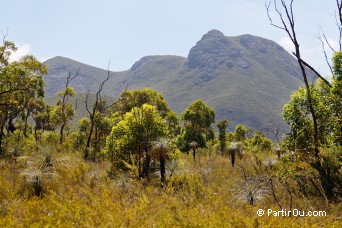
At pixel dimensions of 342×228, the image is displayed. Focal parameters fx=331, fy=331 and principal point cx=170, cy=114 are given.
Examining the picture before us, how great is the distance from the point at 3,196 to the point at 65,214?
4350 millimetres

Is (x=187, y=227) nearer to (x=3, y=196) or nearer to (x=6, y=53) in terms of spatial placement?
(x=3, y=196)

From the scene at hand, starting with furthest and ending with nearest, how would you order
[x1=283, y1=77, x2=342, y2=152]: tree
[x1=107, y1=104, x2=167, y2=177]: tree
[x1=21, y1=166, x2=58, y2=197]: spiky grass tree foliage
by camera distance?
[x1=107, y1=104, x2=167, y2=177]: tree, [x1=283, y1=77, x2=342, y2=152]: tree, [x1=21, y1=166, x2=58, y2=197]: spiky grass tree foliage

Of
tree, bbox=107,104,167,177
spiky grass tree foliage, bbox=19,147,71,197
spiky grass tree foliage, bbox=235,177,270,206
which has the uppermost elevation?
tree, bbox=107,104,167,177

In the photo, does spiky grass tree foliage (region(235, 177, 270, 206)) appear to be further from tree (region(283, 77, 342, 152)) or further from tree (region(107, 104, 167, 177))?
tree (region(107, 104, 167, 177))

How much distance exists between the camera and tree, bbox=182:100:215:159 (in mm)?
39000

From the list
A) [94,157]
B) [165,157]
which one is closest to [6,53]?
[94,157]

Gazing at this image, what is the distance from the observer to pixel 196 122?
135 ft

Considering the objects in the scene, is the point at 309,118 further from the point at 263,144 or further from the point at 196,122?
the point at 196,122

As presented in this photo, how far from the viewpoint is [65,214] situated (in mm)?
6441

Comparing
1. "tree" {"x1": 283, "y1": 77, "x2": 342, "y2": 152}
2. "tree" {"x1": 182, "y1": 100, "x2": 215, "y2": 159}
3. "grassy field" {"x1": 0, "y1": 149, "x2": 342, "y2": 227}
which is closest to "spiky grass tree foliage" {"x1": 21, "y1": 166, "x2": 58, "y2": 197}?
"grassy field" {"x1": 0, "y1": 149, "x2": 342, "y2": 227}

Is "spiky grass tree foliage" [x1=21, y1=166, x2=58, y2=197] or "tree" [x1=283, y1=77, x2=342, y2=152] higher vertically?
"tree" [x1=283, y1=77, x2=342, y2=152]

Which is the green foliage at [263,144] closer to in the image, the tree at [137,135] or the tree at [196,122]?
the tree at [196,122]

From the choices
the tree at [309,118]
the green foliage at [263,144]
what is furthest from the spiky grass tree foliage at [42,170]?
the green foliage at [263,144]

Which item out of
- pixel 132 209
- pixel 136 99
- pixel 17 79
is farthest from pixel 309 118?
pixel 136 99
